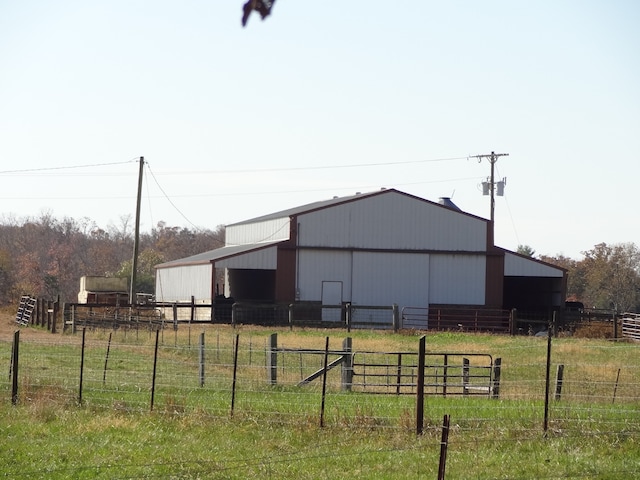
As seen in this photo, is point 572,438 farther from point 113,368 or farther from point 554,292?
point 554,292

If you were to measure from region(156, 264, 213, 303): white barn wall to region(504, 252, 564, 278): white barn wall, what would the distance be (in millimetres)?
13897

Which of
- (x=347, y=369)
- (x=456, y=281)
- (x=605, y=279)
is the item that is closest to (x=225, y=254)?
(x=456, y=281)

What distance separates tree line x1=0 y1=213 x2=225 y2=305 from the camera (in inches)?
3433

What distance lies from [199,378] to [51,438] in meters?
6.45

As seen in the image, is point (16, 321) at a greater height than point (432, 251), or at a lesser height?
lesser

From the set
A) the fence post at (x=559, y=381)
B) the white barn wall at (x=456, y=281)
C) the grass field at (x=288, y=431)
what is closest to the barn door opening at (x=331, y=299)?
the white barn wall at (x=456, y=281)

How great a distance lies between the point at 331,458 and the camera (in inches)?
553

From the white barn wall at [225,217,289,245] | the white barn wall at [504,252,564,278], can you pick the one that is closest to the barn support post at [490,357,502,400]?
the white barn wall at [504,252,564,278]

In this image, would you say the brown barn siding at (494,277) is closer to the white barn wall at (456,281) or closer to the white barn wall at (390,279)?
the white barn wall at (456,281)

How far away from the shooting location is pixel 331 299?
47594mm

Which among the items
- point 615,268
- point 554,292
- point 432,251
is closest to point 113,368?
point 432,251

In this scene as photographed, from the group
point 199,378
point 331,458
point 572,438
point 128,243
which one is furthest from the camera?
point 128,243

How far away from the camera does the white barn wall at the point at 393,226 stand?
4781 centimetres

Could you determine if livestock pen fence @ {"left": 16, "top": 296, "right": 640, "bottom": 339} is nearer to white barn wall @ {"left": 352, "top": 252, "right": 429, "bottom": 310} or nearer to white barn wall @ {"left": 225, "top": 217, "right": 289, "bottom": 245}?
white barn wall @ {"left": 352, "top": 252, "right": 429, "bottom": 310}
